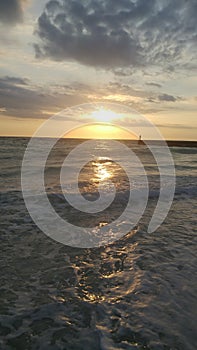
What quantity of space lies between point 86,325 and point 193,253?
2.88 meters

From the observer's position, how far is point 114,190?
11.4m

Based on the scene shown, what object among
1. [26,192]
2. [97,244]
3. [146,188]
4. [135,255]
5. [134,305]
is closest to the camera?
[134,305]

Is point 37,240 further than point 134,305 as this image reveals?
Yes

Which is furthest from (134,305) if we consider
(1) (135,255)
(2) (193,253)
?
(2) (193,253)

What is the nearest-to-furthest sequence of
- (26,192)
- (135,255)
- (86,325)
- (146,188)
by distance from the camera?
(86,325), (135,255), (26,192), (146,188)

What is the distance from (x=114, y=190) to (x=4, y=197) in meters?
4.59

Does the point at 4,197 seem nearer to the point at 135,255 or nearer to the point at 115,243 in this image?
the point at 115,243

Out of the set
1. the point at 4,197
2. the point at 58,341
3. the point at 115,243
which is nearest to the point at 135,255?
the point at 115,243

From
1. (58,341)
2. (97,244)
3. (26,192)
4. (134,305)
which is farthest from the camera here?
(26,192)

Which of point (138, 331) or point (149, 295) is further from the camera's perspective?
point (149, 295)

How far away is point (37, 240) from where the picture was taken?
222 inches

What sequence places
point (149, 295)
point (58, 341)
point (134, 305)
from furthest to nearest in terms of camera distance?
point (149, 295), point (134, 305), point (58, 341)

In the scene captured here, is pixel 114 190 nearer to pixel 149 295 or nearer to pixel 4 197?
pixel 4 197

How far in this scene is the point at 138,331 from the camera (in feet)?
9.86
